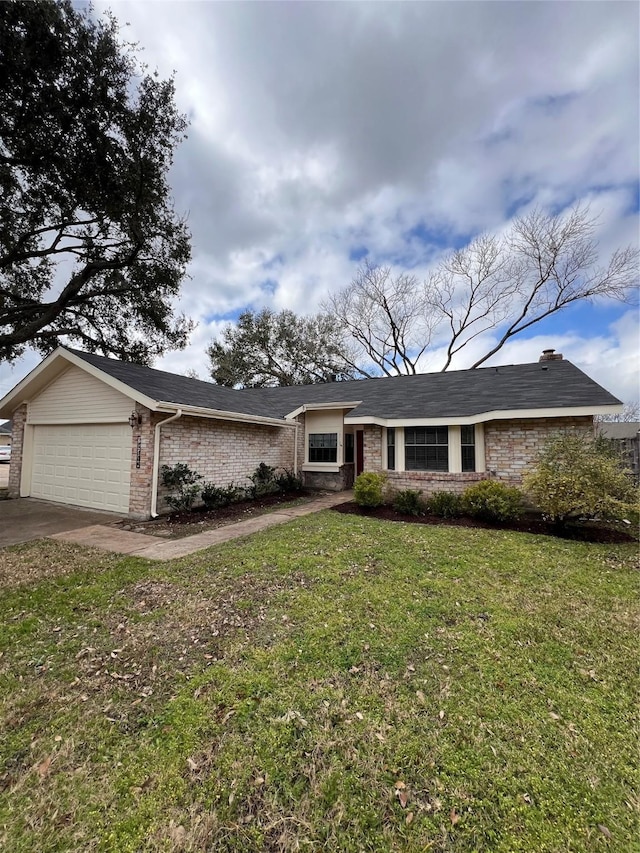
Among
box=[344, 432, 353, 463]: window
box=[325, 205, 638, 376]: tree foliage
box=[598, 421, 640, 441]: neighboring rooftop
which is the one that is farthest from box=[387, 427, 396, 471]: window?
box=[325, 205, 638, 376]: tree foliage

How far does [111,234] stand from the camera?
11.8 meters

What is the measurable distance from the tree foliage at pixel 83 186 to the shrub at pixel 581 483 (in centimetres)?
1267

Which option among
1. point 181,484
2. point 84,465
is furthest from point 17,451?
point 181,484

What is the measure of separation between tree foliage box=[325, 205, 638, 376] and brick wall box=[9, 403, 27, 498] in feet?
68.9

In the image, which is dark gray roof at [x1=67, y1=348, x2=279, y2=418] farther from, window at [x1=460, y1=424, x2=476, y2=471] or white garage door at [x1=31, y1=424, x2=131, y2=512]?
window at [x1=460, y1=424, x2=476, y2=471]

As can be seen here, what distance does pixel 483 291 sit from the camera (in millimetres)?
23359

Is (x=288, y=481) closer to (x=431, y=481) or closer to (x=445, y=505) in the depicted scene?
(x=431, y=481)

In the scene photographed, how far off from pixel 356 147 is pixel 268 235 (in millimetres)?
4584

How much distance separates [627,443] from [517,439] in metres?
5.04

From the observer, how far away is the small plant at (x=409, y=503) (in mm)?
9352

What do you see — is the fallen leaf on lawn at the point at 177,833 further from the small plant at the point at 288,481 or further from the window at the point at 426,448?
the small plant at the point at 288,481

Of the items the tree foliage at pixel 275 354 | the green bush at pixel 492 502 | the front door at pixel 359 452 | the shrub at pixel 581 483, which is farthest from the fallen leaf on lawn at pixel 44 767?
the tree foliage at pixel 275 354

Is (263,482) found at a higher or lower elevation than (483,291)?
lower

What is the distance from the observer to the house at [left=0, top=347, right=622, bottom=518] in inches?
344
